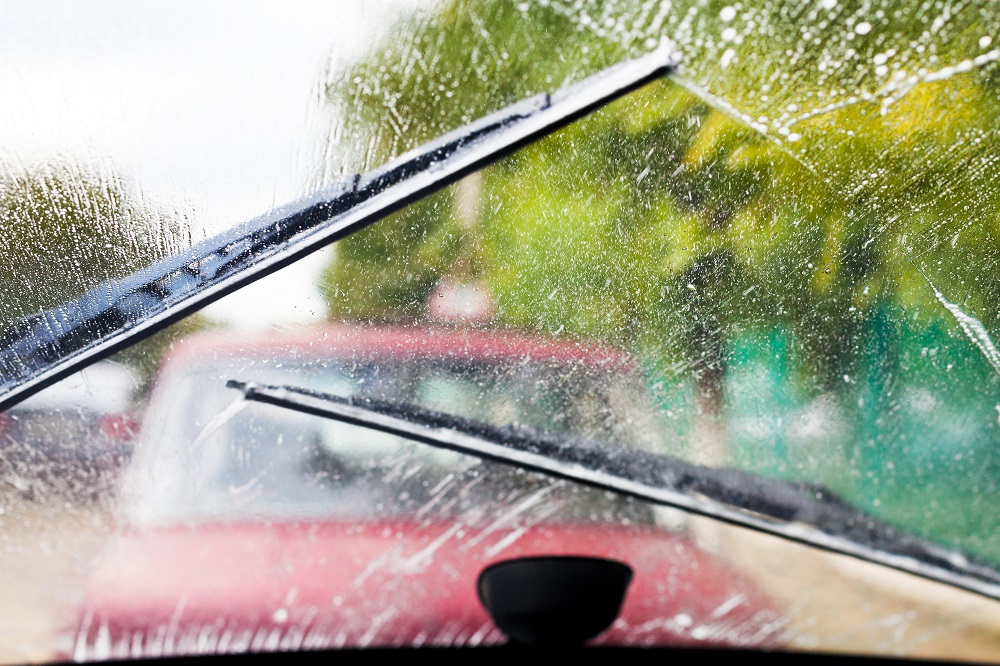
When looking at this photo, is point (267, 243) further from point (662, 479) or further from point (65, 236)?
point (662, 479)

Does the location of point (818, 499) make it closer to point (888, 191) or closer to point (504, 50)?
point (888, 191)

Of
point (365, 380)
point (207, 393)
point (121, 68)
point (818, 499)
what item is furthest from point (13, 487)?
point (818, 499)

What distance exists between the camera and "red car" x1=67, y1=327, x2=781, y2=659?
1.68 metres

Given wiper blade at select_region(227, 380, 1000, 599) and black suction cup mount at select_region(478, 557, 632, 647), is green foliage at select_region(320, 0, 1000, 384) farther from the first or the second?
black suction cup mount at select_region(478, 557, 632, 647)

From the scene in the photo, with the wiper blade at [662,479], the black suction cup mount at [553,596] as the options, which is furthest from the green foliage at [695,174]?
the black suction cup mount at [553,596]

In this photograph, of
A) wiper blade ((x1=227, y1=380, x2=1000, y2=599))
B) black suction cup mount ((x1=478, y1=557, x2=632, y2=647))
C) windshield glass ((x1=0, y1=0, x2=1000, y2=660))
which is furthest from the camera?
wiper blade ((x1=227, y1=380, x2=1000, y2=599))

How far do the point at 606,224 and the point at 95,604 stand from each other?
1414 millimetres

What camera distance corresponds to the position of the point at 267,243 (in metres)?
1.48

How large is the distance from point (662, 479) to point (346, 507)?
74 centimetres

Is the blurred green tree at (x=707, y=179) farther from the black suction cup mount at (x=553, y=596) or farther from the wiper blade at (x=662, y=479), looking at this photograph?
the black suction cup mount at (x=553, y=596)

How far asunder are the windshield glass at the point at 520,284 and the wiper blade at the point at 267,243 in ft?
0.04

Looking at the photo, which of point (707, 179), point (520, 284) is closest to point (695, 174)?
point (707, 179)

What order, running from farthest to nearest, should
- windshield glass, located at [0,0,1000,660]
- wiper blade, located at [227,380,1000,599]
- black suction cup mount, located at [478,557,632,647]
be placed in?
wiper blade, located at [227,380,1000,599], black suction cup mount, located at [478,557,632,647], windshield glass, located at [0,0,1000,660]

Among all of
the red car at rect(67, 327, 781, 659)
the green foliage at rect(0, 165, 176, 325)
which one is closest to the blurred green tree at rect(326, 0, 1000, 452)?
the red car at rect(67, 327, 781, 659)
